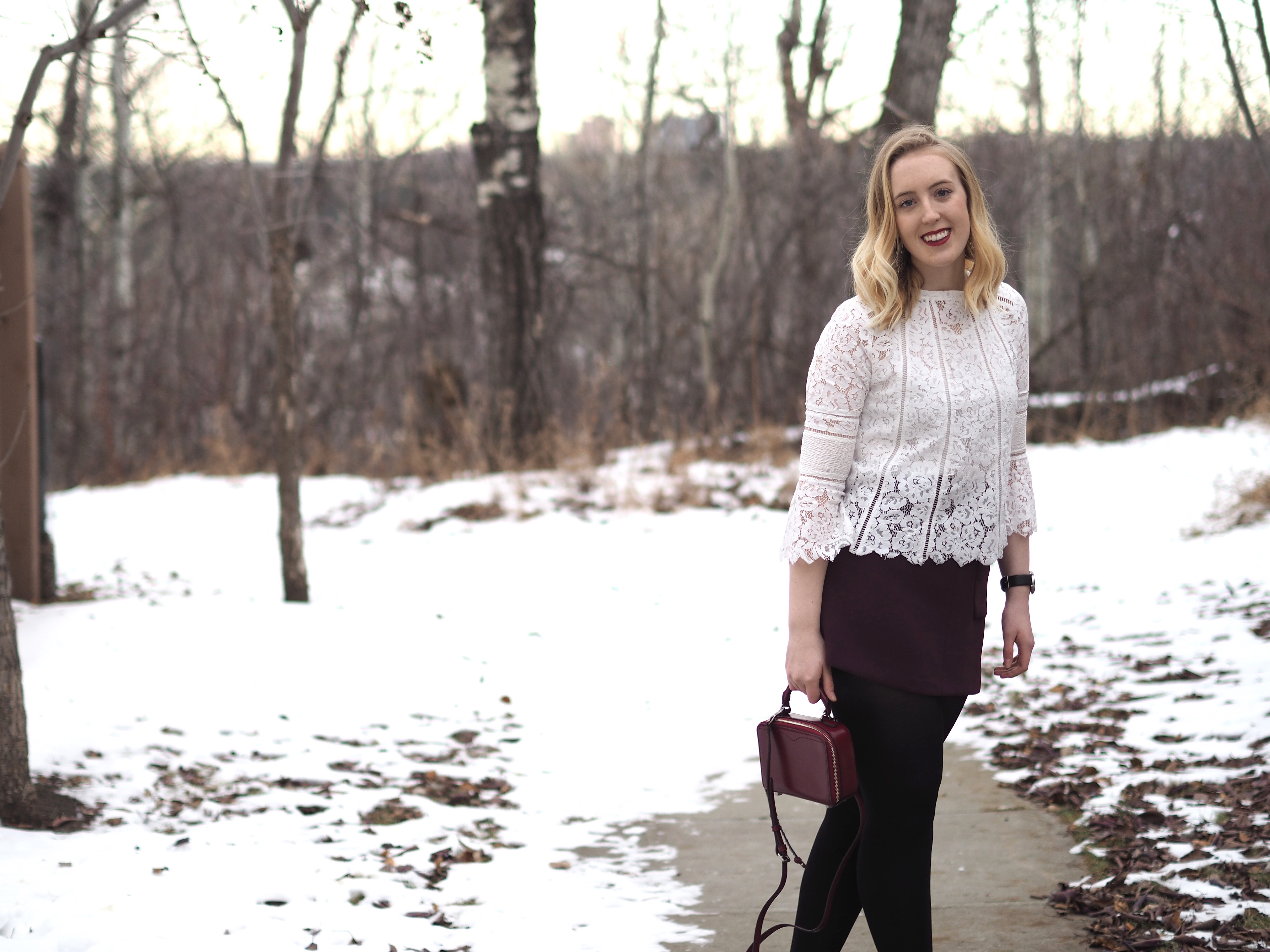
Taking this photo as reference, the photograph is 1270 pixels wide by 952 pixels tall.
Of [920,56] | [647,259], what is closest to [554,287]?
[647,259]

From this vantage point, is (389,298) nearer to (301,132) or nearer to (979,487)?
(301,132)

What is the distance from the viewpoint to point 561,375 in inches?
750

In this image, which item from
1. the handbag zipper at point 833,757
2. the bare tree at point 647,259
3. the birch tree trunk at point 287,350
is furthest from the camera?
the bare tree at point 647,259

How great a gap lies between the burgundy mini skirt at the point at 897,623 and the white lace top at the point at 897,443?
0.11 feet

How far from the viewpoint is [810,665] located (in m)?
2.09

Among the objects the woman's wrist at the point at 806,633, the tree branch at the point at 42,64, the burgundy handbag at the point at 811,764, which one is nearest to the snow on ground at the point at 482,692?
the burgundy handbag at the point at 811,764

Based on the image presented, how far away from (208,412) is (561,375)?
5.91 metres

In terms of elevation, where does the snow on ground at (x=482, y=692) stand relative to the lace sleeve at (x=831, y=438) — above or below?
below

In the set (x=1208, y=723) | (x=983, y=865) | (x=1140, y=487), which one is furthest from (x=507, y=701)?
(x=1140, y=487)

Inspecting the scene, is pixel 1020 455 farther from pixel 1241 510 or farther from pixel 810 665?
pixel 1241 510

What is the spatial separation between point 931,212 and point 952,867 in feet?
7.56

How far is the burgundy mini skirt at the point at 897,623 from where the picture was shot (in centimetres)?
206

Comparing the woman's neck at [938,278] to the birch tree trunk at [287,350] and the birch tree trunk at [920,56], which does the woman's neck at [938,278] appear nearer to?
the birch tree trunk at [287,350]

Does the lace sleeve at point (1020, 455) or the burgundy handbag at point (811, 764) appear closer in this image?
the burgundy handbag at point (811, 764)
